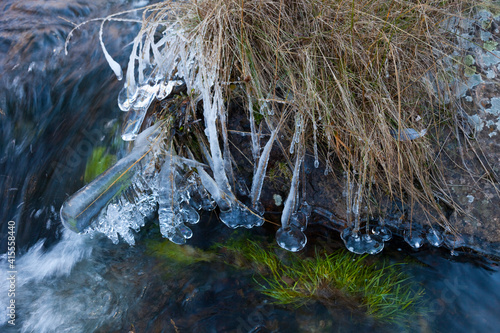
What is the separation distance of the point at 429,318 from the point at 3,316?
2704 mm

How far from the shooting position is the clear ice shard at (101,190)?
2.55 metres

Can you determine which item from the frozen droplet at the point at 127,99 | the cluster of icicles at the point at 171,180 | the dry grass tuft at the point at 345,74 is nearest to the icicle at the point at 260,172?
the cluster of icicles at the point at 171,180

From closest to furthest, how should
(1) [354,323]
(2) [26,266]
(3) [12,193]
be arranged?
1. (1) [354,323]
2. (2) [26,266]
3. (3) [12,193]

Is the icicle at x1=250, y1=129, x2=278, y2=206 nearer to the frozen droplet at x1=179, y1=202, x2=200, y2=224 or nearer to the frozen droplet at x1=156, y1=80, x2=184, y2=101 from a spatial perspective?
the frozen droplet at x1=179, y1=202, x2=200, y2=224

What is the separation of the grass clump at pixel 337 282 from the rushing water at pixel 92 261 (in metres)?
0.08

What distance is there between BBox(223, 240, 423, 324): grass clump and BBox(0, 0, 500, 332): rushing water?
8 centimetres

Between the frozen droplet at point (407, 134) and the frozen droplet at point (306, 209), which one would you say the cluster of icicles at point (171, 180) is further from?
the frozen droplet at point (407, 134)

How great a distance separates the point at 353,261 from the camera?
8.94ft

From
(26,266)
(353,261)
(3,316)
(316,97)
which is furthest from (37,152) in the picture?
(353,261)

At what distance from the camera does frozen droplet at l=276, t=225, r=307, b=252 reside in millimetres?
2803

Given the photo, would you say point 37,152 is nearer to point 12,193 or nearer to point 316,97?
point 12,193

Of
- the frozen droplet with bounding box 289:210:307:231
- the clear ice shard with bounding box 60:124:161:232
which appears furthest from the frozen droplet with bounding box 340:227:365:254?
the clear ice shard with bounding box 60:124:161:232

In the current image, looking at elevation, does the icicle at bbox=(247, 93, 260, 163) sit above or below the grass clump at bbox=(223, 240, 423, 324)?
above

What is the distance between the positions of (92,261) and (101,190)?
58 cm
